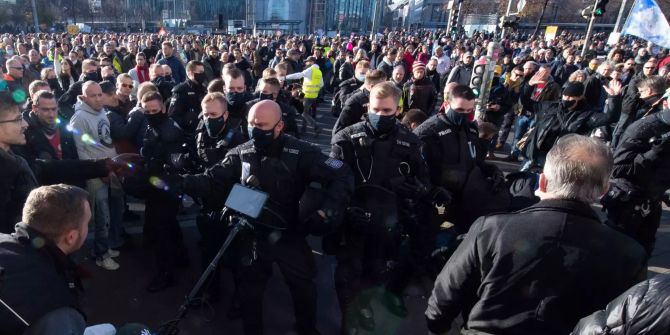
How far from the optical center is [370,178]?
3.38m

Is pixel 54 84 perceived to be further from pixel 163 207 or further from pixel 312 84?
pixel 163 207

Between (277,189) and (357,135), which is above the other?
(357,135)

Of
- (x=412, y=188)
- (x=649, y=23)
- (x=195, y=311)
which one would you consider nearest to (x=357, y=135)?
(x=412, y=188)

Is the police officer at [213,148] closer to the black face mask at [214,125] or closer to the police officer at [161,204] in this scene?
the black face mask at [214,125]

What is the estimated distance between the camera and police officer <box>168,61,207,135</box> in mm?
5400

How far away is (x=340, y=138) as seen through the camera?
11.3ft

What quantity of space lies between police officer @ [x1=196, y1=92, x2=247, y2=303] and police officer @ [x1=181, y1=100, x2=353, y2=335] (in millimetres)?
673

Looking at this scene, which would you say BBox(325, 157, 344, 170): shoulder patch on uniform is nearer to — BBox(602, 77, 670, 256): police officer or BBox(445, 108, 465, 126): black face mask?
BBox(445, 108, 465, 126): black face mask

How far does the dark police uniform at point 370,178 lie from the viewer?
11.0 ft

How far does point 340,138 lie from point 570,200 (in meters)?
2.05

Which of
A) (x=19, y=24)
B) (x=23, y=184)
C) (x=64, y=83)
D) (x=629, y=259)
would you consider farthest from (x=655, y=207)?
(x=19, y=24)

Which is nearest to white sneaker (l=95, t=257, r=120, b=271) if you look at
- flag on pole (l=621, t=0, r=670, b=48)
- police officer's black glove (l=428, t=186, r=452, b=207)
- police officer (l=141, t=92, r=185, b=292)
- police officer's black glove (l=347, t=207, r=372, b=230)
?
police officer (l=141, t=92, r=185, b=292)

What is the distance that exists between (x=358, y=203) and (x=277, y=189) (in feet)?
2.42

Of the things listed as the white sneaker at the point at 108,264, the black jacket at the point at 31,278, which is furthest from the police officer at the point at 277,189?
the white sneaker at the point at 108,264
